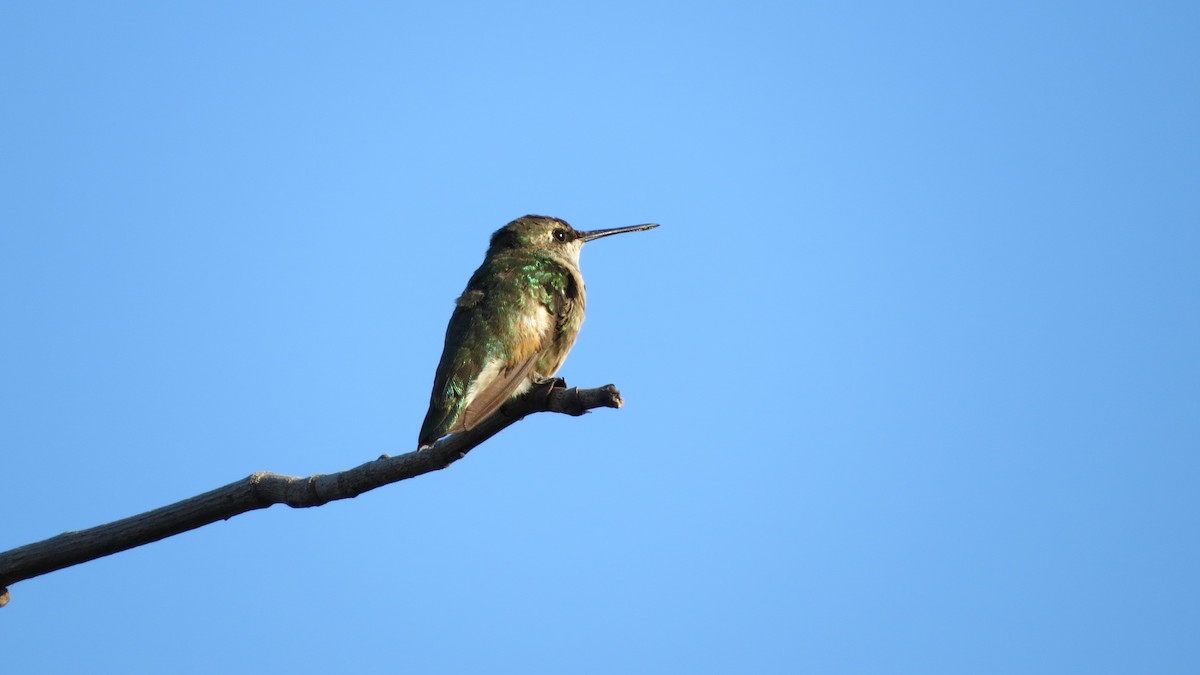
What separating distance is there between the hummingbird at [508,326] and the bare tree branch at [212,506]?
1.33 m

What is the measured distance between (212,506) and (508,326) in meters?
3.56

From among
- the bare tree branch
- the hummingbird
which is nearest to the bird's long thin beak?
the hummingbird

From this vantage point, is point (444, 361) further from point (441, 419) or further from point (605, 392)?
point (605, 392)

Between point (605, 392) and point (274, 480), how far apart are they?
1556mm

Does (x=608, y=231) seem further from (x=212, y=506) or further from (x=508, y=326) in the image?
(x=212, y=506)

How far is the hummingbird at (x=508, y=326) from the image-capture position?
7215mm

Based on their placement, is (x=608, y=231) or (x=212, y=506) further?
(x=608, y=231)

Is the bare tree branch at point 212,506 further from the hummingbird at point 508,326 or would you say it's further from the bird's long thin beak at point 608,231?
the bird's long thin beak at point 608,231

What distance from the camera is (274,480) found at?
521 cm

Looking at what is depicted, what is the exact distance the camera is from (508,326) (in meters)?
8.40

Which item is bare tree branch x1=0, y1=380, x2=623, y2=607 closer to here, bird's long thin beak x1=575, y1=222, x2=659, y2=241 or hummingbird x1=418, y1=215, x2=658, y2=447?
hummingbird x1=418, y1=215, x2=658, y2=447

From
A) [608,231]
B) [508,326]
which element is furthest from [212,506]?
[608,231]

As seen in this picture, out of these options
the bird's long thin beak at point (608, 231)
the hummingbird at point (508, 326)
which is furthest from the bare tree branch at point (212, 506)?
the bird's long thin beak at point (608, 231)

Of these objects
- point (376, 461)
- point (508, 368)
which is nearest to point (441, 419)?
point (508, 368)
